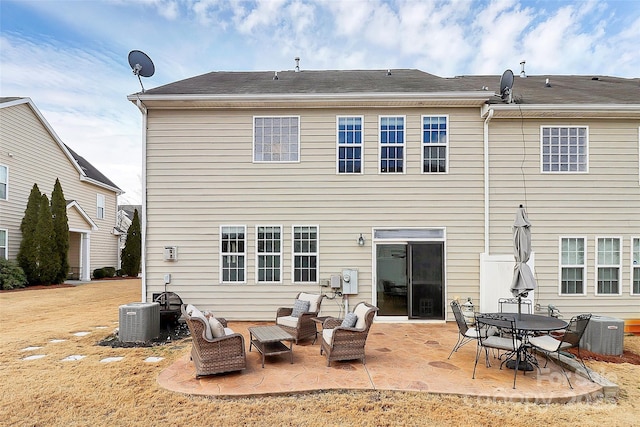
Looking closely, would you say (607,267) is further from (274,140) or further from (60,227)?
(60,227)

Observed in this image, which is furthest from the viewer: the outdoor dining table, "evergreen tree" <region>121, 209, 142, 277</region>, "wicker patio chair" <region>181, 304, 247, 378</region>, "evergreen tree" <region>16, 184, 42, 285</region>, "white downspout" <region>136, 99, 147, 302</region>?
"evergreen tree" <region>121, 209, 142, 277</region>

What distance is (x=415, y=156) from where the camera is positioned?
8.59m

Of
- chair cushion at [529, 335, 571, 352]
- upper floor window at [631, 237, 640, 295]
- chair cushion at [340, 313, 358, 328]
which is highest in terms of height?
upper floor window at [631, 237, 640, 295]

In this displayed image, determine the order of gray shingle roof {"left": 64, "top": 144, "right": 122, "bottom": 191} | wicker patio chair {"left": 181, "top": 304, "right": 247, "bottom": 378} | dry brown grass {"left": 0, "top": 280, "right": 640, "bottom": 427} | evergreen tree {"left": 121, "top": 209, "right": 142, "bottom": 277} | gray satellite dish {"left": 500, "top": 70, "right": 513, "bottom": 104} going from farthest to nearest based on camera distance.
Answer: evergreen tree {"left": 121, "top": 209, "right": 142, "bottom": 277} < gray shingle roof {"left": 64, "top": 144, "right": 122, "bottom": 191} < gray satellite dish {"left": 500, "top": 70, "right": 513, "bottom": 104} < wicker patio chair {"left": 181, "top": 304, "right": 247, "bottom": 378} < dry brown grass {"left": 0, "top": 280, "right": 640, "bottom": 427}

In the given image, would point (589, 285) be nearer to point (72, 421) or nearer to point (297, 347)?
point (297, 347)

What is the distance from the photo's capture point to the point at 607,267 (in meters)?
8.40

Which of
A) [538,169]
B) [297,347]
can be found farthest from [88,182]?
[538,169]

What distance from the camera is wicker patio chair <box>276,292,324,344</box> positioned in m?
6.49

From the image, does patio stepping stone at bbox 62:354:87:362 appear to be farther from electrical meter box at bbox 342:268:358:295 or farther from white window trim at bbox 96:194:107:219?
white window trim at bbox 96:194:107:219

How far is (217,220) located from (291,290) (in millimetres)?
2555

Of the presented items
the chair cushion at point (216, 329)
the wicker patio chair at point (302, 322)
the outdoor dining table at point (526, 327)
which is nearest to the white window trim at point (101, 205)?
the wicker patio chair at point (302, 322)

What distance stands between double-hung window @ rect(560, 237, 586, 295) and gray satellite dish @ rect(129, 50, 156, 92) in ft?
36.7

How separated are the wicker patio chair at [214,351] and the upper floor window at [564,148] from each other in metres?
8.25

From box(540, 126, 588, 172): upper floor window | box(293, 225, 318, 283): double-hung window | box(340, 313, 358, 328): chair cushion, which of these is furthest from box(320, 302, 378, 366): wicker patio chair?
box(540, 126, 588, 172): upper floor window
